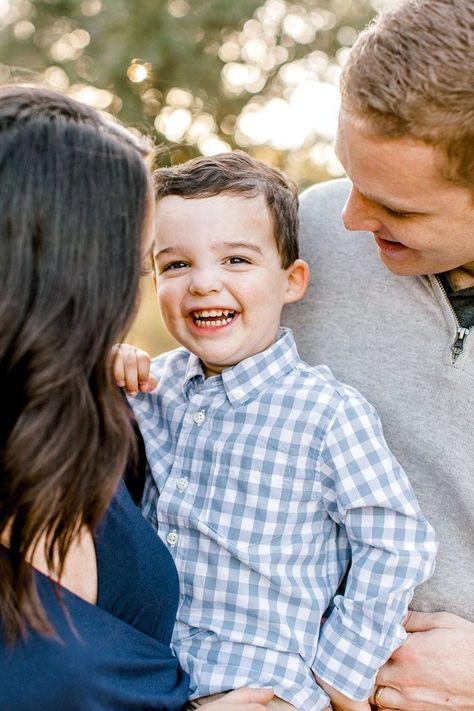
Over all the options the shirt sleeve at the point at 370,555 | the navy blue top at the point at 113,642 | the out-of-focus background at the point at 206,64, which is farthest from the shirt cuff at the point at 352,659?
the out-of-focus background at the point at 206,64

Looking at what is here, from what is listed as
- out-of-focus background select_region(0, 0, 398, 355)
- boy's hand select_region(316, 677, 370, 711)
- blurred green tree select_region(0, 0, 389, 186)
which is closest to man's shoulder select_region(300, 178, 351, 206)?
boy's hand select_region(316, 677, 370, 711)

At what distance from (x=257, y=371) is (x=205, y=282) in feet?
0.90

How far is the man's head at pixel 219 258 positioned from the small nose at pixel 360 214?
0.81 feet

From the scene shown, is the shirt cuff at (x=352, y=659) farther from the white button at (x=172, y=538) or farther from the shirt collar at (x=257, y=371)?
the shirt collar at (x=257, y=371)

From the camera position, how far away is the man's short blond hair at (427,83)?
75.7 inches

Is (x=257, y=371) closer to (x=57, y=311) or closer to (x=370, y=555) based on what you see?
(x=370, y=555)

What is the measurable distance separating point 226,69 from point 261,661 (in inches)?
465

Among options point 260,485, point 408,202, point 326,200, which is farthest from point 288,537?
point 326,200

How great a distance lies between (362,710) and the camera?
216 centimetres

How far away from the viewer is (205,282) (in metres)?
2.26

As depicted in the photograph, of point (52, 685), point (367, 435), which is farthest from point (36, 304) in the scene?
point (367, 435)

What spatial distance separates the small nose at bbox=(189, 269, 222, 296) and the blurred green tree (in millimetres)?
9272

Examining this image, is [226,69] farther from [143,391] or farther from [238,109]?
[143,391]

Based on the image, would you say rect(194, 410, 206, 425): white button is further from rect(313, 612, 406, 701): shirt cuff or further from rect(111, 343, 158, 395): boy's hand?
rect(313, 612, 406, 701): shirt cuff
